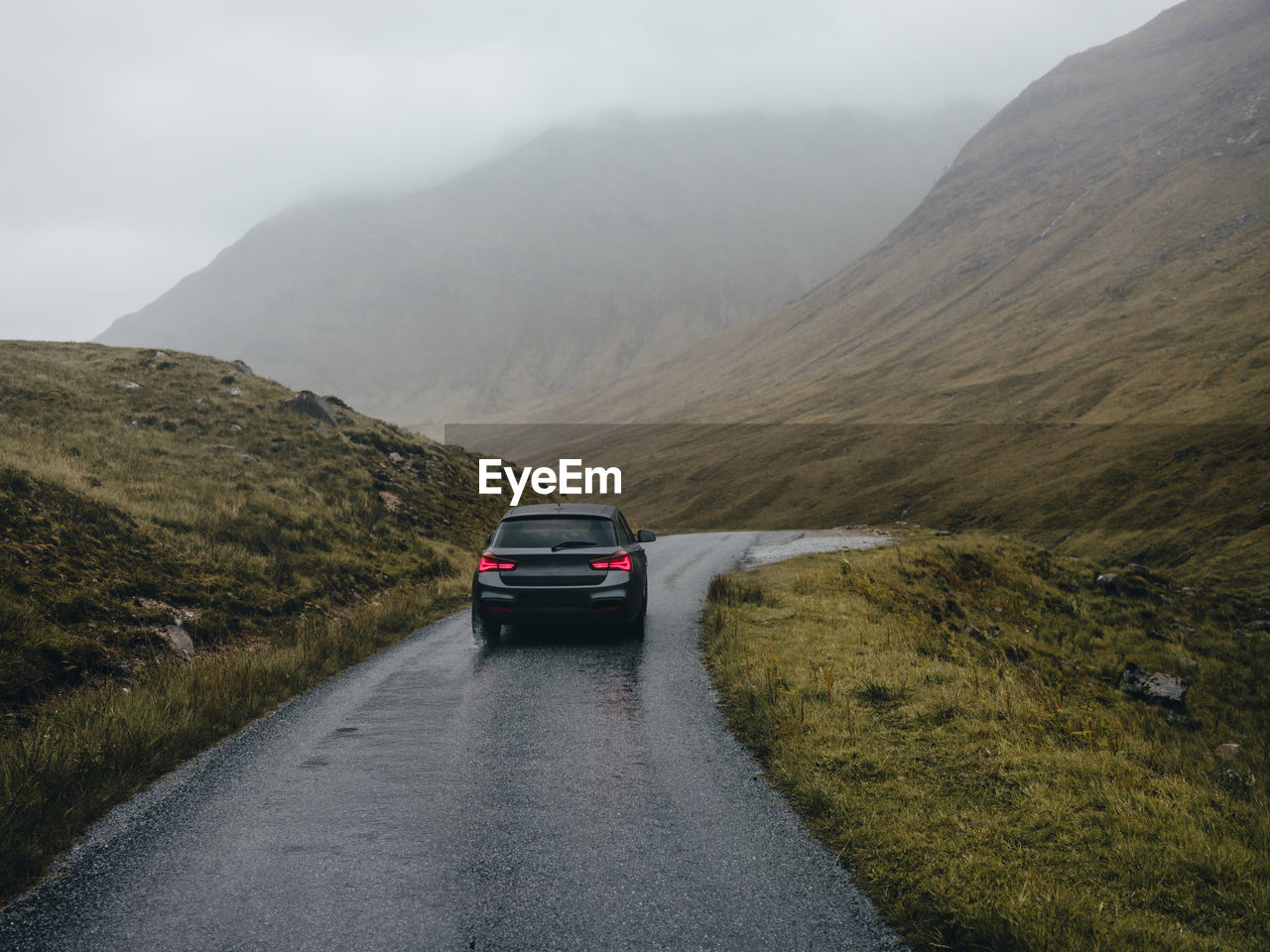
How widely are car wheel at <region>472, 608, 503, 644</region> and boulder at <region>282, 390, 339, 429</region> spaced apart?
21855 millimetres

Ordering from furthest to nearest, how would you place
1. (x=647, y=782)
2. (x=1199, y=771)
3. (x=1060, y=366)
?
(x=1060, y=366) → (x=1199, y=771) → (x=647, y=782)

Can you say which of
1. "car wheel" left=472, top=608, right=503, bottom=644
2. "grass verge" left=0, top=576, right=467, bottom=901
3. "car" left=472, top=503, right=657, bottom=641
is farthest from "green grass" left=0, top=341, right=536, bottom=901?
"car" left=472, top=503, right=657, bottom=641

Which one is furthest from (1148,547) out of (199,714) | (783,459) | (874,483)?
(199,714)

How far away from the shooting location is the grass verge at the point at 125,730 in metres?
5.08

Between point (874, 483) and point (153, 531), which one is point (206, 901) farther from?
point (874, 483)

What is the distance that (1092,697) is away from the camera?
14.3 metres

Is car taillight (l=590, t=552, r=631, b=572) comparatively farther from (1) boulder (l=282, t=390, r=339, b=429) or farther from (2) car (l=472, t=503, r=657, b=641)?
(1) boulder (l=282, t=390, r=339, b=429)

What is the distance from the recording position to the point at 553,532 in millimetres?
11578

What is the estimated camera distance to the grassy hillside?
10398 mm

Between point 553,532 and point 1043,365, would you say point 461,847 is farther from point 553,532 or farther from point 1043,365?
point 1043,365

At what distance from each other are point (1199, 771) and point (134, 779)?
906 centimetres

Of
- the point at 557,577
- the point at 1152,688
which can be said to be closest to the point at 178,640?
the point at 557,577

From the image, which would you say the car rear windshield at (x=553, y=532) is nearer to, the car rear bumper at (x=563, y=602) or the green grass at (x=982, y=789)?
the car rear bumper at (x=563, y=602)

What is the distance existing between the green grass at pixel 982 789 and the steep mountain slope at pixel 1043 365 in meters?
43.4
